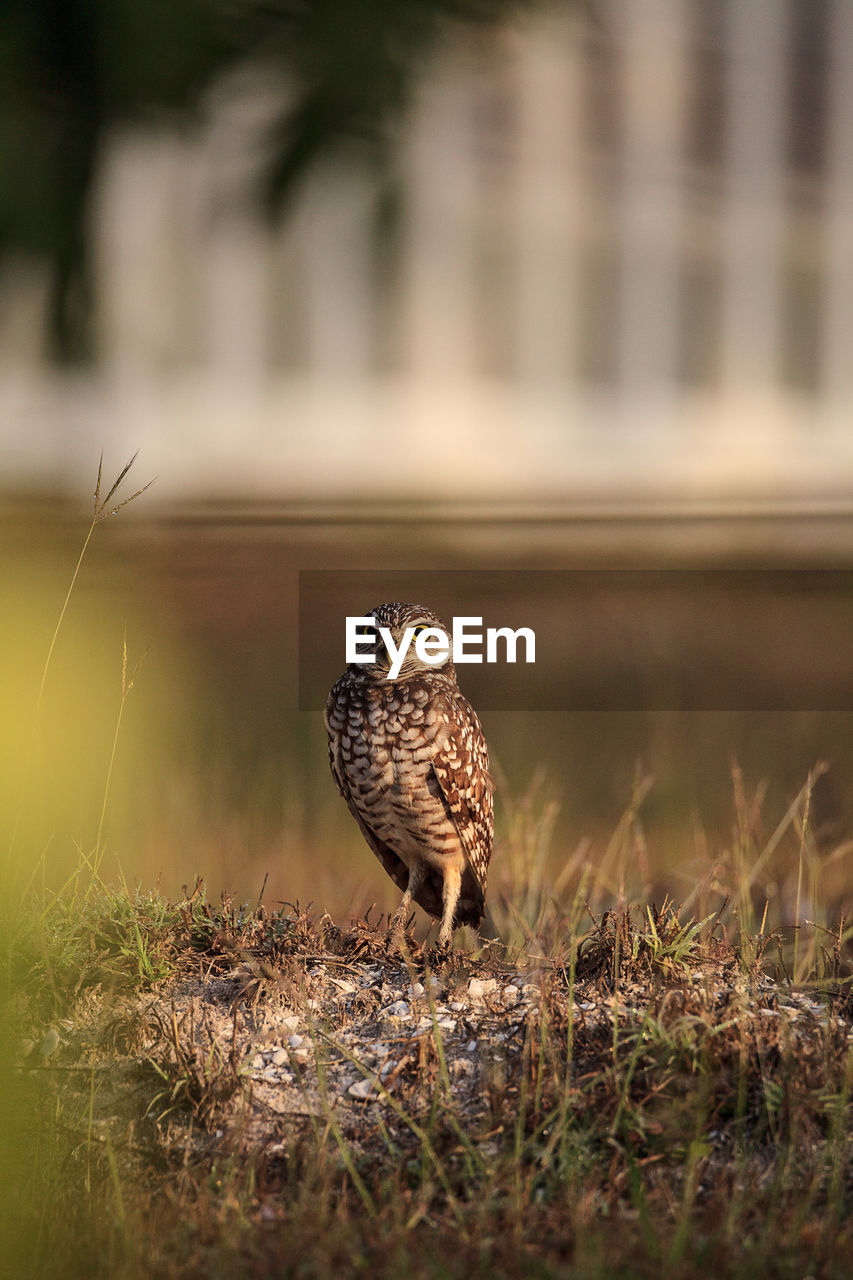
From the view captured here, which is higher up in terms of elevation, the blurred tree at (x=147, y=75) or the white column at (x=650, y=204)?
the white column at (x=650, y=204)

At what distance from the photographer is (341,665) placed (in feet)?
18.0

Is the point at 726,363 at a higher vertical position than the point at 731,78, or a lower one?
lower

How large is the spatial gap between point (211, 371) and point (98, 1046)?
3.67m

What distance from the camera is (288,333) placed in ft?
18.0

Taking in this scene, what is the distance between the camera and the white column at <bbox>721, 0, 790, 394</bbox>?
Answer: 536 centimetres

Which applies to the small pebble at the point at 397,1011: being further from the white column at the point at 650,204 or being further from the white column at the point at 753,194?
the white column at the point at 753,194

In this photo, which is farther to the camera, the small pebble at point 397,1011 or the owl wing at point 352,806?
the owl wing at point 352,806

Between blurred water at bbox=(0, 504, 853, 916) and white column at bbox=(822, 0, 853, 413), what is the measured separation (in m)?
0.73

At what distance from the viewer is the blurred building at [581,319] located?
17.7 ft

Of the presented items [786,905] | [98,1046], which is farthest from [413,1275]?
[786,905]

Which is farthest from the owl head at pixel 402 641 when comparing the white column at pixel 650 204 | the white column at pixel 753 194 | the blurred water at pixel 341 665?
the white column at pixel 753 194

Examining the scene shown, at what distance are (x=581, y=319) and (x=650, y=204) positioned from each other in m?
0.58

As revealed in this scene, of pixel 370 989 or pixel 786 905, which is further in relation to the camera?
pixel 786 905

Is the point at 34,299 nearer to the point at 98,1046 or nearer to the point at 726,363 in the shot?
the point at 98,1046
